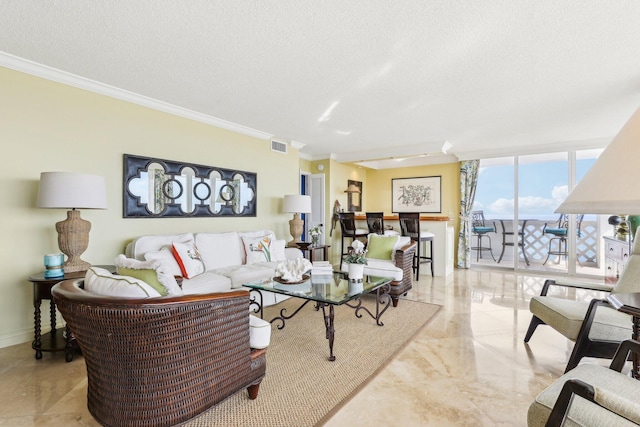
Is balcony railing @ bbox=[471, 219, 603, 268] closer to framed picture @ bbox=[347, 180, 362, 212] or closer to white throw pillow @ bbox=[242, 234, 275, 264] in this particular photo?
framed picture @ bbox=[347, 180, 362, 212]

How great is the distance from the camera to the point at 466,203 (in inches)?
247

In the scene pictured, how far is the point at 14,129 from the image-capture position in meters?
2.60

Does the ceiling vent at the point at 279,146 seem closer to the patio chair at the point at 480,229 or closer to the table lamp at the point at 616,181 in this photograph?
the patio chair at the point at 480,229

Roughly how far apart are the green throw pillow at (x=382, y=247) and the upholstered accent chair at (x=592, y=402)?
270 centimetres

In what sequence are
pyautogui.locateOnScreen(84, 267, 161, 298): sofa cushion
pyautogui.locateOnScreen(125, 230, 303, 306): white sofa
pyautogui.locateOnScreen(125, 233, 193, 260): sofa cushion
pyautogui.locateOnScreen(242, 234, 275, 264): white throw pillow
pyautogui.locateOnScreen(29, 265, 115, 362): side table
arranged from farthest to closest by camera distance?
pyautogui.locateOnScreen(242, 234, 275, 264): white throw pillow → pyautogui.locateOnScreen(125, 233, 193, 260): sofa cushion → pyautogui.locateOnScreen(125, 230, 303, 306): white sofa → pyautogui.locateOnScreen(29, 265, 115, 362): side table → pyautogui.locateOnScreen(84, 267, 161, 298): sofa cushion

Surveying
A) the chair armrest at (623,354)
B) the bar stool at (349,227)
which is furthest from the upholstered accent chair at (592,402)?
the bar stool at (349,227)

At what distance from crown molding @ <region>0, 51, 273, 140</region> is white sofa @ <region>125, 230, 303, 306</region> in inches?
59.1

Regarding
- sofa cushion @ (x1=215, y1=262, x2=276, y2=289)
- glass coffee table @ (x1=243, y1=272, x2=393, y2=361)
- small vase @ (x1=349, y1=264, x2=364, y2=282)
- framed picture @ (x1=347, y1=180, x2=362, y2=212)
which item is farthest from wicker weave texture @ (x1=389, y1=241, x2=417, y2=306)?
framed picture @ (x1=347, y1=180, x2=362, y2=212)

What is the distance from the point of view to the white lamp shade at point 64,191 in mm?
2432

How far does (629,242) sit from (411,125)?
9.76 ft

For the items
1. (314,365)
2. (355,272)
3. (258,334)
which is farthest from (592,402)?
(355,272)

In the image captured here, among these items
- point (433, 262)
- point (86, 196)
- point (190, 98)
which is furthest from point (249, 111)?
point (433, 262)

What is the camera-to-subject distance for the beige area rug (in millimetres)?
1705

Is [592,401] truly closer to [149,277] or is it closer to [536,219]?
[149,277]
